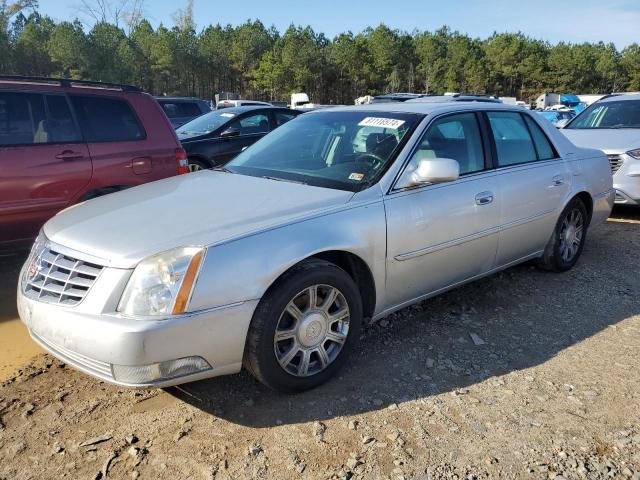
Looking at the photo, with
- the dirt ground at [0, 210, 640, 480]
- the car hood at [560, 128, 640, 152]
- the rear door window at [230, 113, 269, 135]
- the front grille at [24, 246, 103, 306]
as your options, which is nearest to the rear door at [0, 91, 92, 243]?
the dirt ground at [0, 210, 640, 480]

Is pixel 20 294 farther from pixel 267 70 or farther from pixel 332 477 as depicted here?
pixel 267 70

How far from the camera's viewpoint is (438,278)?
3725 millimetres

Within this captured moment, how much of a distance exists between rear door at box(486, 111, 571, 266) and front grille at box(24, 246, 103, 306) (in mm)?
2920

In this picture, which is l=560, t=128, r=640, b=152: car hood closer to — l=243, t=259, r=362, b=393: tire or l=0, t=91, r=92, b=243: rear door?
l=243, t=259, r=362, b=393: tire

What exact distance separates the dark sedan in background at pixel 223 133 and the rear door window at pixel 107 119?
3.42 metres

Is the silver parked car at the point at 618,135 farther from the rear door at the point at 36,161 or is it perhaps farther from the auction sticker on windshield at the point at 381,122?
the rear door at the point at 36,161

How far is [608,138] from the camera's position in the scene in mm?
7660

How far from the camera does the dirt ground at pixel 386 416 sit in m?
2.47

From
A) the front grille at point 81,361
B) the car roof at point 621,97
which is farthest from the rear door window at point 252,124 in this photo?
the front grille at point 81,361

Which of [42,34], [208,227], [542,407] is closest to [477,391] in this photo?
[542,407]

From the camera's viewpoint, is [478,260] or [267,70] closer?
[478,260]

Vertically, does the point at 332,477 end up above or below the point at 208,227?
below

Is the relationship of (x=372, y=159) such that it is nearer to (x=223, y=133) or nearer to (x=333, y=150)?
(x=333, y=150)

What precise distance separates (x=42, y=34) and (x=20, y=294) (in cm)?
6733
